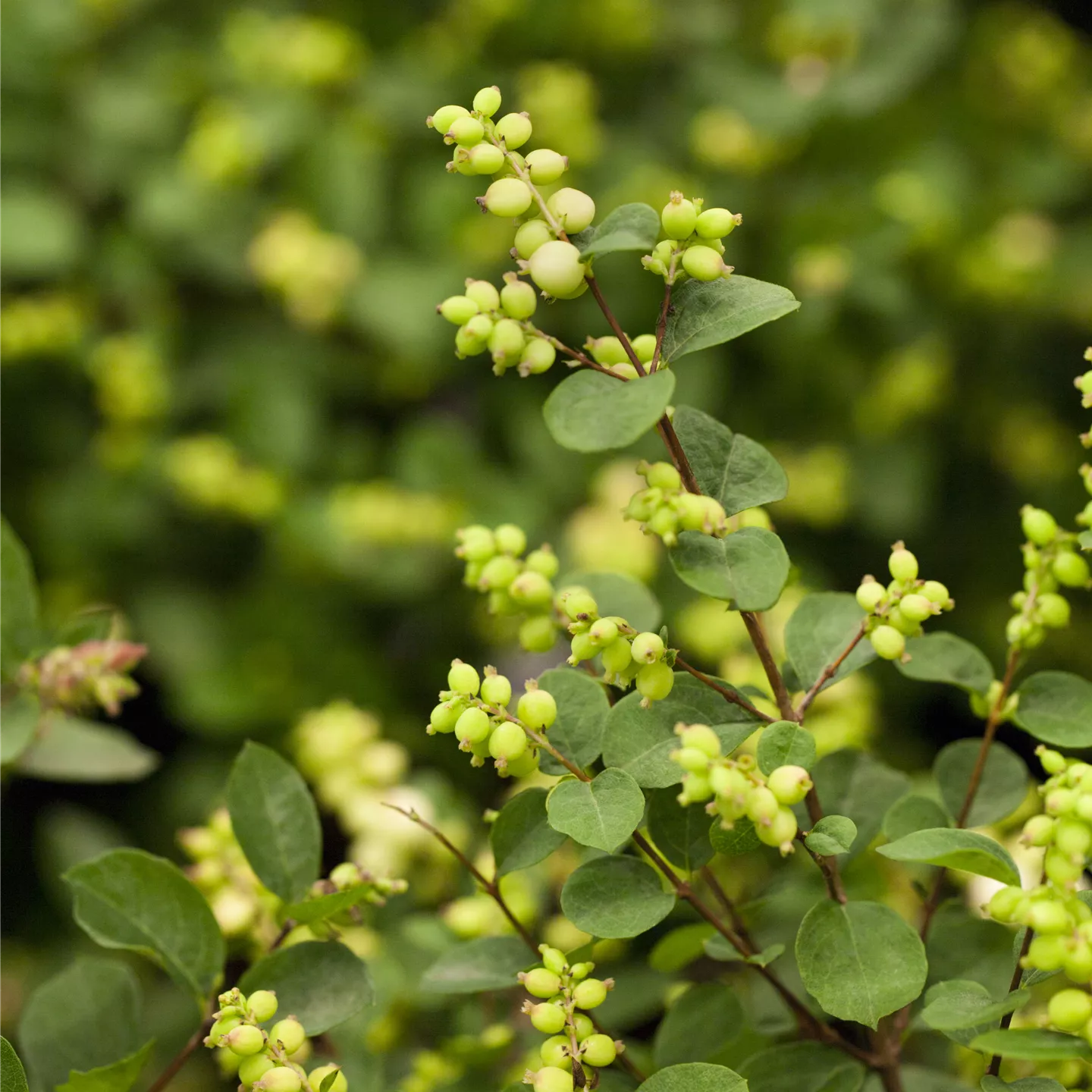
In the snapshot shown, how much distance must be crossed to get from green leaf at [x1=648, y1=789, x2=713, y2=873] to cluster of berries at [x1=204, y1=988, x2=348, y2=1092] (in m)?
0.18

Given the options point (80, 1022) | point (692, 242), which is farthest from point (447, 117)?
point (80, 1022)

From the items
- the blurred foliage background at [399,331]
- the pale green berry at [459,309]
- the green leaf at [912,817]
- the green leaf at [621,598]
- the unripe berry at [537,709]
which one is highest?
the pale green berry at [459,309]

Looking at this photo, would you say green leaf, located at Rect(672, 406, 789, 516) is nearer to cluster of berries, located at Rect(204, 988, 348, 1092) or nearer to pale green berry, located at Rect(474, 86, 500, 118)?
pale green berry, located at Rect(474, 86, 500, 118)

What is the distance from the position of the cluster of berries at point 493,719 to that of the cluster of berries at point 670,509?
0.32ft

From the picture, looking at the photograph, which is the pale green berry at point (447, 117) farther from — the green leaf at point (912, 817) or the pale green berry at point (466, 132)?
the green leaf at point (912, 817)

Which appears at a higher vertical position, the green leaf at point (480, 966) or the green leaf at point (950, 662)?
the green leaf at point (950, 662)

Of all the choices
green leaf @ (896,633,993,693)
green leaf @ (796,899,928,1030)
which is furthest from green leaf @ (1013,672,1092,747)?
green leaf @ (796,899,928,1030)

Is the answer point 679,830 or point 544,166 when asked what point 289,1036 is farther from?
point 544,166

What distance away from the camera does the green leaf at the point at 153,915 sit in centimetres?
59

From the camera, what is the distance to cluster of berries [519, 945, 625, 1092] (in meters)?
0.48

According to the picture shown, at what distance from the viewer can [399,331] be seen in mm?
1386

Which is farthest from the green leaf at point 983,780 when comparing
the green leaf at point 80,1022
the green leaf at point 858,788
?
the green leaf at point 80,1022

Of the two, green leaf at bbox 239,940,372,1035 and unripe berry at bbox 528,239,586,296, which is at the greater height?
unripe berry at bbox 528,239,586,296

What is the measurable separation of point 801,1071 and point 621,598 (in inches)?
10.5
